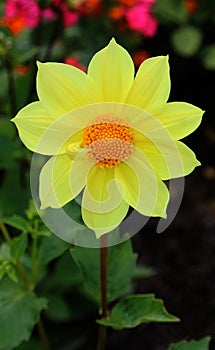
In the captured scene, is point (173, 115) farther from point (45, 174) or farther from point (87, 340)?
point (87, 340)

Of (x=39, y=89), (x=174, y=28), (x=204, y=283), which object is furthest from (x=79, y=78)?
(x=174, y=28)

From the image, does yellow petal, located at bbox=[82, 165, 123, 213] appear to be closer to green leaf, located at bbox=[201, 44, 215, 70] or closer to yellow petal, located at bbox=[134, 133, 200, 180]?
yellow petal, located at bbox=[134, 133, 200, 180]


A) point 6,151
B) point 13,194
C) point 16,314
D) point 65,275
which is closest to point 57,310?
point 65,275

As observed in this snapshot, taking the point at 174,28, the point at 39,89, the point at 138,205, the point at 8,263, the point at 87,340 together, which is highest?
the point at 39,89

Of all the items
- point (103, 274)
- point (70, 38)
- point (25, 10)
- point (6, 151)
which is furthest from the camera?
point (70, 38)

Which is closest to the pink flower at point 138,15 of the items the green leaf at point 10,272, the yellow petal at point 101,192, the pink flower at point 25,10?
the pink flower at point 25,10

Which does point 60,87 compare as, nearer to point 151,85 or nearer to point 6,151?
point 151,85
